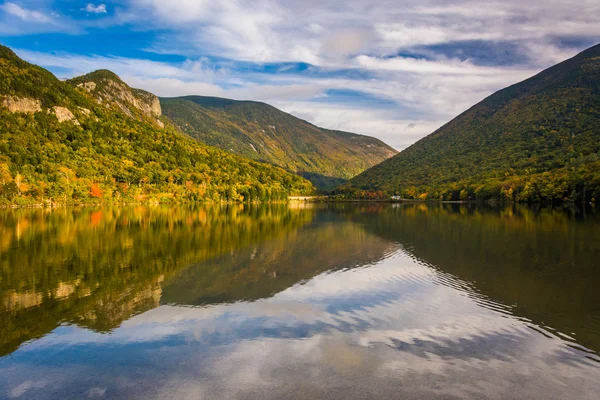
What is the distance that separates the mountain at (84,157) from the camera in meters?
94.9

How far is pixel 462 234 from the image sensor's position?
127 ft

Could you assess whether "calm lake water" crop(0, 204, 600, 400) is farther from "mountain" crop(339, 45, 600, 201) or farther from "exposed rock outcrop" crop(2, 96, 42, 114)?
"exposed rock outcrop" crop(2, 96, 42, 114)

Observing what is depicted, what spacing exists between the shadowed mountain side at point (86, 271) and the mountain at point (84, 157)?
65.3 m

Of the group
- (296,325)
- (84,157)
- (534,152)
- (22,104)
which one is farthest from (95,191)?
(534,152)

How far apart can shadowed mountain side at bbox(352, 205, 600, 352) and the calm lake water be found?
12 centimetres

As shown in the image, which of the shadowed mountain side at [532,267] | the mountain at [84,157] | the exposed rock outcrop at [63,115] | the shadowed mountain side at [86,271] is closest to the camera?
the shadowed mountain side at [86,271]

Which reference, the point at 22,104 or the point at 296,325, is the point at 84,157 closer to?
the point at 22,104

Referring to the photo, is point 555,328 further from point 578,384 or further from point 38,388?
point 38,388

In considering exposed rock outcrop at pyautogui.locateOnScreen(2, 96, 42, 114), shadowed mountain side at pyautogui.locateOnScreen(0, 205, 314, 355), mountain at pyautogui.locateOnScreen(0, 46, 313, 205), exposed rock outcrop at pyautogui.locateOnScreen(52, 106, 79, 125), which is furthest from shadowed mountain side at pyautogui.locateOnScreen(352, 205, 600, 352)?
exposed rock outcrop at pyautogui.locateOnScreen(52, 106, 79, 125)

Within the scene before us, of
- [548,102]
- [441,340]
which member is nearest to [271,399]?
[441,340]

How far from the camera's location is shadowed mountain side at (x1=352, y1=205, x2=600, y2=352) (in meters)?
13.6

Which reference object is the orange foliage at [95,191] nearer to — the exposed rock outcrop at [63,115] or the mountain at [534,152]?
the exposed rock outcrop at [63,115]

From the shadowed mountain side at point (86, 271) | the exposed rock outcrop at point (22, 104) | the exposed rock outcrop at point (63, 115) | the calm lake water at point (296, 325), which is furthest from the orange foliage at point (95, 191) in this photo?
the calm lake water at point (296, 325)

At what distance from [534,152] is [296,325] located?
517 ft
